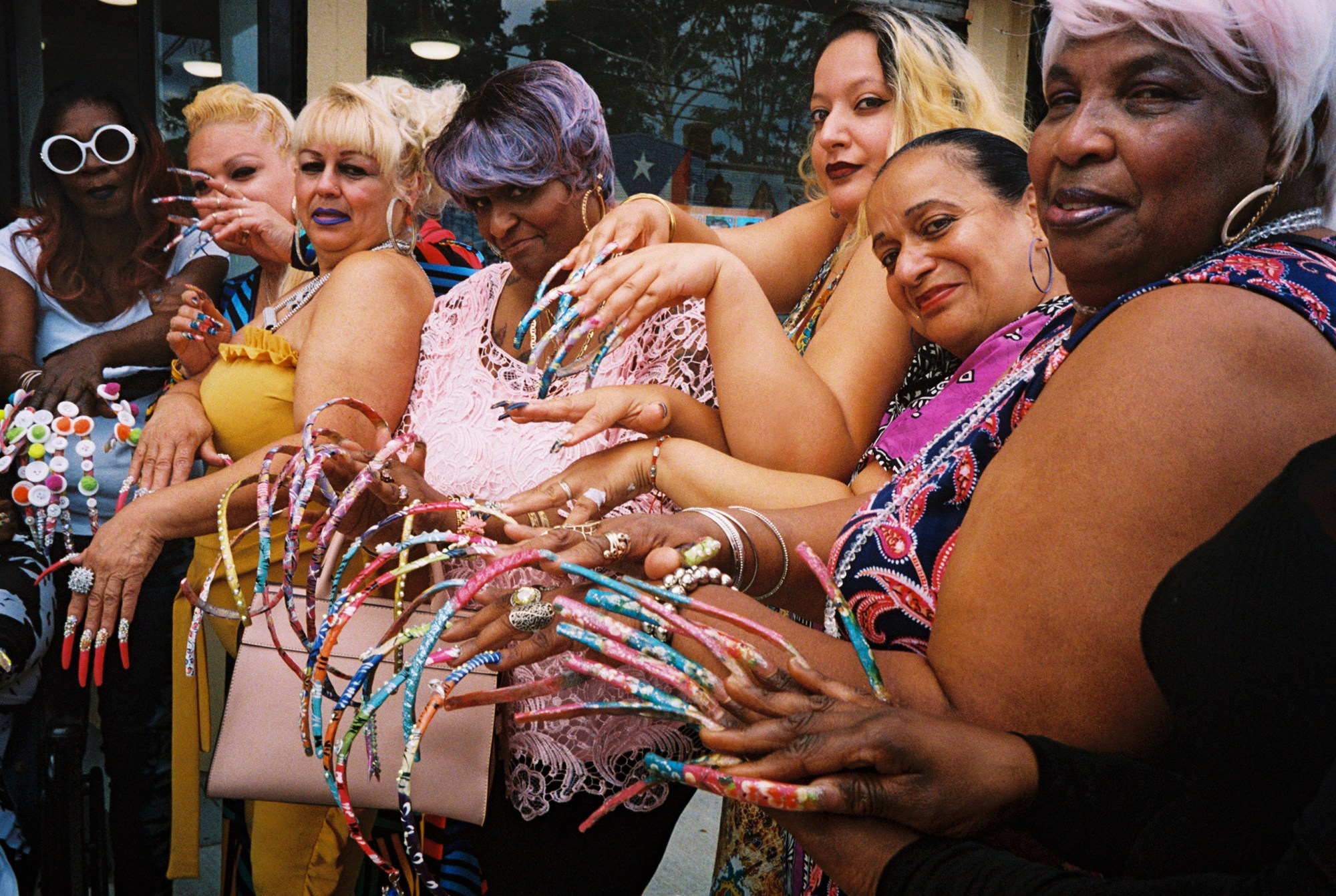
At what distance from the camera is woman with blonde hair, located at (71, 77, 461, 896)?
2.24m

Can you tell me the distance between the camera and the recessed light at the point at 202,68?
4.44m

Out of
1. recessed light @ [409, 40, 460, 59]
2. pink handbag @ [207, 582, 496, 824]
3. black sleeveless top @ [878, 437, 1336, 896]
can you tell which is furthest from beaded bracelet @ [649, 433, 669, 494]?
recessed light @ [409, 40, 460, 59]

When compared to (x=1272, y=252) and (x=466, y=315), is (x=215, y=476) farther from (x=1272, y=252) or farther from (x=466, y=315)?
(x=1272, y=252)

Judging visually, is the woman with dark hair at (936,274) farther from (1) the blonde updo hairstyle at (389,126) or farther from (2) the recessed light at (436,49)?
(2) the recessed light at (436,49)

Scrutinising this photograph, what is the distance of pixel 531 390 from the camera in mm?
2166

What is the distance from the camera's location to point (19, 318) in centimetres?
313

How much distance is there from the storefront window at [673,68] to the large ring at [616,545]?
3.76 meters

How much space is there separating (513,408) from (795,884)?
909 mm

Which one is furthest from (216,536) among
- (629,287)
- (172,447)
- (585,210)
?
(629,287)

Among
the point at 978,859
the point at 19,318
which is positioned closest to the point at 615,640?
the point at 978,859

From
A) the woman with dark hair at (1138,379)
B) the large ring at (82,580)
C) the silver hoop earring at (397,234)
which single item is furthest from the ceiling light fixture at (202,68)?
the woman with dark hair at (1138,379)

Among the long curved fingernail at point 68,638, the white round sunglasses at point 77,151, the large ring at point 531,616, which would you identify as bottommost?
the long curved fingernail at point 68,638

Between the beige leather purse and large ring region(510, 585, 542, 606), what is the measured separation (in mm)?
535

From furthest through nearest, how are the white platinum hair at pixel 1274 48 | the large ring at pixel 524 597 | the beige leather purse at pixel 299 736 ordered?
1. the beige leather purse at pixel 299 736
2. the large ring at pixel 524 597
3. the white platinum hair at pixel 1274 48
